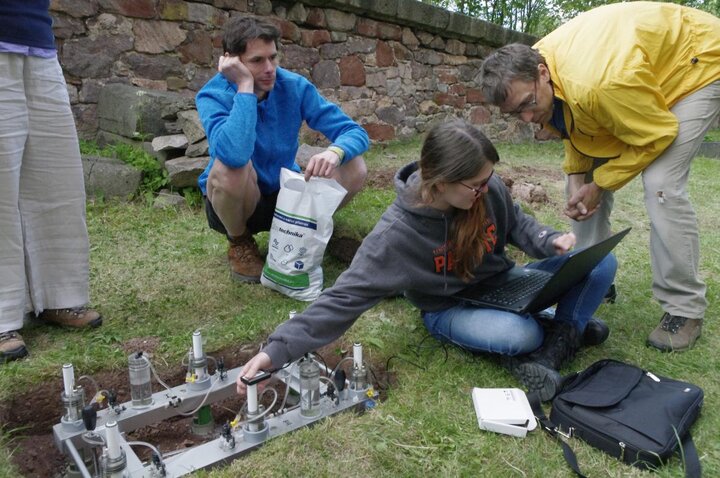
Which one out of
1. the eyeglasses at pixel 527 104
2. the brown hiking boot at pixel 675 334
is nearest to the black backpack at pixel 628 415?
the brown hiking boot at pixel 675 334

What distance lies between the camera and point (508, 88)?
238cm

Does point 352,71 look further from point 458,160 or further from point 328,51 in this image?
point 458,160

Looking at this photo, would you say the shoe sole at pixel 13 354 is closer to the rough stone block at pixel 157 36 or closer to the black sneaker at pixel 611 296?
the black sneaker at pixel 611 296

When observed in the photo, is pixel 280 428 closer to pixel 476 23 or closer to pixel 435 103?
pixel 435 103

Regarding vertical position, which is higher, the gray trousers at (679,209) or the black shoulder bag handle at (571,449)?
the gray trousers at (679,209)

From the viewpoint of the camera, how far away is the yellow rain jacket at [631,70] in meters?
2.29

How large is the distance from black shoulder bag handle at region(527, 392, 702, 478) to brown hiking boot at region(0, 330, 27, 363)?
6.66 ft

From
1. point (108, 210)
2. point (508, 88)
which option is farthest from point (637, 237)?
point (108, 210)

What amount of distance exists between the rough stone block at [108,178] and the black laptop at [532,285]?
3.00 m

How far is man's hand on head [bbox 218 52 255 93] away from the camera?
2.86m

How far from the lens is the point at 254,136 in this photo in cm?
285

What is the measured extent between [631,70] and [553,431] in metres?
1.39

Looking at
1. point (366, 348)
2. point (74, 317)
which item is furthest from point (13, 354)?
point (366, 348)

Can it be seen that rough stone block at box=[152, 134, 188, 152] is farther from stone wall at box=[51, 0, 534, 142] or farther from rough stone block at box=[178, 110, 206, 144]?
stone wall at box=[51, 0, 534, 142]
